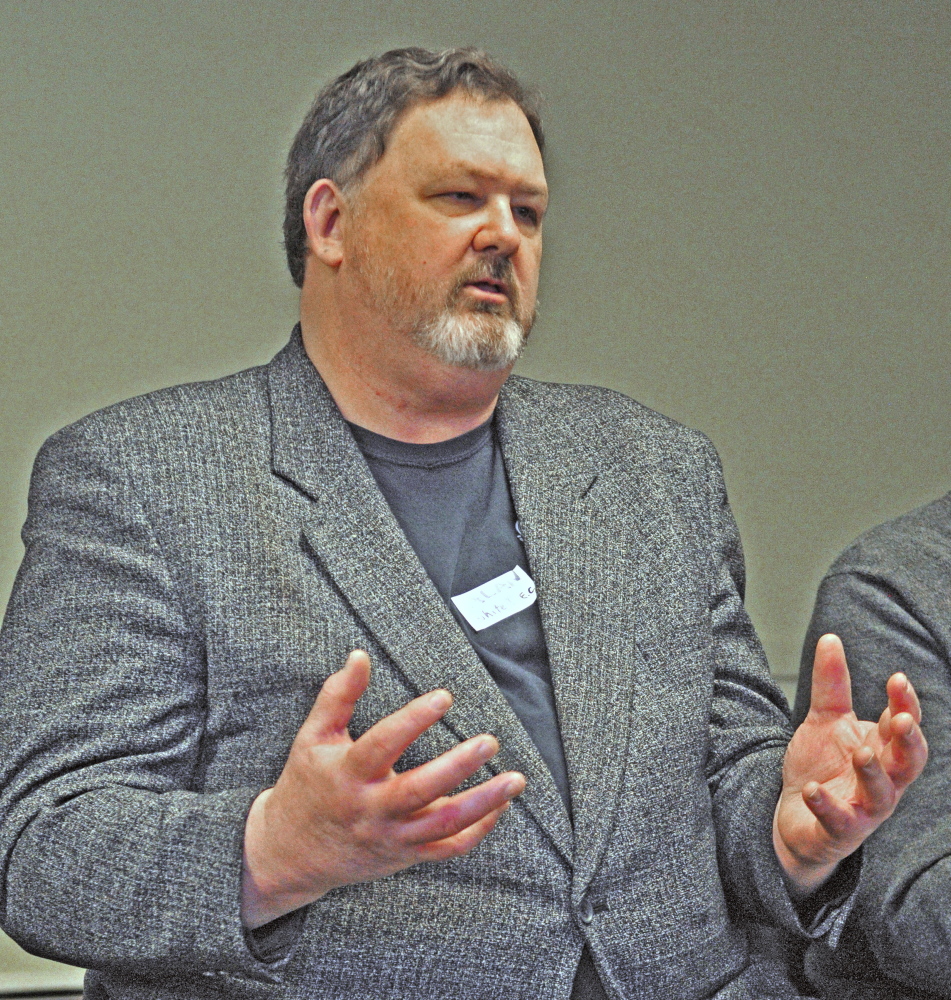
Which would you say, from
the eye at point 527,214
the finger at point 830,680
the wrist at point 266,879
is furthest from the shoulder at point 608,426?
the wrist at point 266,879

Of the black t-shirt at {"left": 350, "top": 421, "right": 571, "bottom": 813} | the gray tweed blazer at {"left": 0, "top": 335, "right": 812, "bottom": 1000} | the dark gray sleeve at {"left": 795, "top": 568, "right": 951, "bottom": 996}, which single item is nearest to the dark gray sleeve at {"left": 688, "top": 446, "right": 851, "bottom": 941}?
the gray tweed blazer at {"left": 0, "top": 335, "right": 812, "bottom": 1000}

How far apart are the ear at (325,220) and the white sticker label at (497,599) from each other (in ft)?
1.70

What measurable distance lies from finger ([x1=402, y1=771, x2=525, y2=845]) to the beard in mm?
723

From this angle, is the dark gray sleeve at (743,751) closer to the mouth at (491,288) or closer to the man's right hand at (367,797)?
the mouth at (491,288)

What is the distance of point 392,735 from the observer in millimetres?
1064

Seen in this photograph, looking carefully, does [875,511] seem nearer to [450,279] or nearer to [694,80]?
[694,80]

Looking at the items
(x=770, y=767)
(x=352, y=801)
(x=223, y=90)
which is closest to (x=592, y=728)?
(x=770, y=767)

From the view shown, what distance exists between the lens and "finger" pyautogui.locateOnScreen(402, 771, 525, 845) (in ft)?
3.57

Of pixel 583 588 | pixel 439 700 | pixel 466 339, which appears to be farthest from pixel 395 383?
pixel 439 700

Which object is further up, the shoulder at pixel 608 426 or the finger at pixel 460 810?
the shoulder at pixel 608 426

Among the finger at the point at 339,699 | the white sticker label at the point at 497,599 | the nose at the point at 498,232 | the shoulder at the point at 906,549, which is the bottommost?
the shoulder at the point at 906,549

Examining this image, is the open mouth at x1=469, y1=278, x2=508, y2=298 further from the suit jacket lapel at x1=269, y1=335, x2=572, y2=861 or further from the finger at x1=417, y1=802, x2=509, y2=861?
the finger at x1=417, y1=802, x2=509, y2=861

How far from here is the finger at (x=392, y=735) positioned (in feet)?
3.46

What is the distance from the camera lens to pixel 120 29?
8.77 feet
